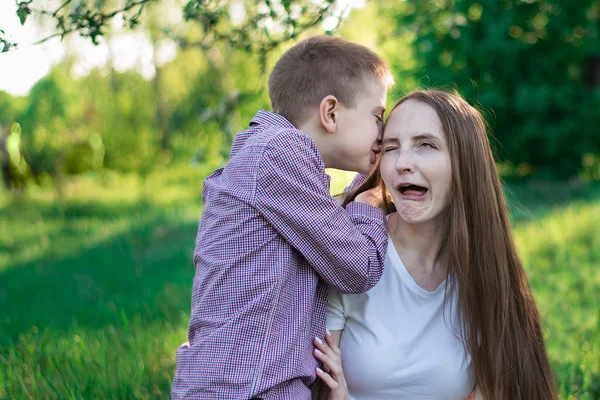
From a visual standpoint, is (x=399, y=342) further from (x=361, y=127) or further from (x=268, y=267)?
(x=361, y=127)

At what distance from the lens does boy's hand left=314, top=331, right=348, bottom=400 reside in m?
2.10

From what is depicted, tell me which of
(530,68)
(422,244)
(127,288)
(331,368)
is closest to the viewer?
(331,368)

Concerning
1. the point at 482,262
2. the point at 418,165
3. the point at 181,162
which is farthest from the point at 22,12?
the point at 181,162

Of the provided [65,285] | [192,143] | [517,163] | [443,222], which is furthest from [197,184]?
[443,222]

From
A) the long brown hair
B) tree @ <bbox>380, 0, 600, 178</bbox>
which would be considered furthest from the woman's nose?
tree @ <bbox>380, 0, 600, 178</bbox>

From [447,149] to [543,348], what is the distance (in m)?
0.83

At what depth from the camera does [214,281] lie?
1.98 m

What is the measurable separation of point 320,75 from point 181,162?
11600 millimetres

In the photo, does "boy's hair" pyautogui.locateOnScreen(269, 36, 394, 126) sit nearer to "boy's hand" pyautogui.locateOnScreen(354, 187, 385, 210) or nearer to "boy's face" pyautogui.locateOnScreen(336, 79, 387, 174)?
"boy's face" pyautogui.locateOnScreen(336, 79, 387, 174)

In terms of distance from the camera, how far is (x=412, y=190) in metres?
2.24

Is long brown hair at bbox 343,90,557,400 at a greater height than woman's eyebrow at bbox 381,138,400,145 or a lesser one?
lesser

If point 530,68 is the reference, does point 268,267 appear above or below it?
above

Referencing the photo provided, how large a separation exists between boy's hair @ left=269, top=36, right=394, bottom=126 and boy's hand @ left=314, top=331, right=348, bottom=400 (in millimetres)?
750

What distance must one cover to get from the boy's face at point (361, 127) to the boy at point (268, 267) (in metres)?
0.22
